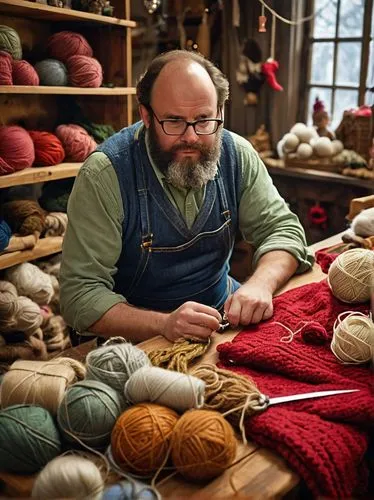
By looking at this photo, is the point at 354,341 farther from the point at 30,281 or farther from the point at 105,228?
the point at 30,281

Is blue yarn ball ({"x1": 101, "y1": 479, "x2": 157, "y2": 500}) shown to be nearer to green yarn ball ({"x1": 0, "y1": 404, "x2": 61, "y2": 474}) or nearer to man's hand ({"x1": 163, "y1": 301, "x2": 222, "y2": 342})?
green yarn ball ({"x1": 0, "y1": 404, "x2": 61, "y2": 474})

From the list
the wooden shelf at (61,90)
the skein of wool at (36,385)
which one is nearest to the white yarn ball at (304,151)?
the wooden shelf at (61,90)

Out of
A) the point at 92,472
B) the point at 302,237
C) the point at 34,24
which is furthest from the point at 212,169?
the point at 34,24

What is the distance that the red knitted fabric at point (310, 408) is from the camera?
896 millimetres

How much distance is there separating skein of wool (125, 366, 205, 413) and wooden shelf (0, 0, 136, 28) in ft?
6.11

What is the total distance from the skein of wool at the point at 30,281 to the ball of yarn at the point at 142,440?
1770 mm

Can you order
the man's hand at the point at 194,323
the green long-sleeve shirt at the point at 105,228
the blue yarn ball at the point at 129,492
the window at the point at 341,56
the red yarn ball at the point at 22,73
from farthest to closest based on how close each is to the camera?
the window at the point at 341,56 → the red yarn ball at the point at 22,73 → the green long-sleeve shirt at the point at 105,228 → the man's hand at the point at 194,323 → the blue yarn ball at the point at 129,492

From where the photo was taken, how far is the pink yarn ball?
279 centimetres

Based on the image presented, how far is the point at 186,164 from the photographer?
1610 mm

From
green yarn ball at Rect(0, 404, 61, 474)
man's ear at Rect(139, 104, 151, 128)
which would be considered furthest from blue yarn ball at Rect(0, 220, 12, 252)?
green yarn ball at Rect(0, 404, 61, 474)

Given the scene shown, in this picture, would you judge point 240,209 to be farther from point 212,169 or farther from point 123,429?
point 123,429

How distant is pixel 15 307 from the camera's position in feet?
8.14

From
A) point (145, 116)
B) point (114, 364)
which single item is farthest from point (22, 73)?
point (114, 364)

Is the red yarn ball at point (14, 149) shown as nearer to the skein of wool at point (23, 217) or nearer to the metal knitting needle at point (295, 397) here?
the skein of wool at point (23, 217)
